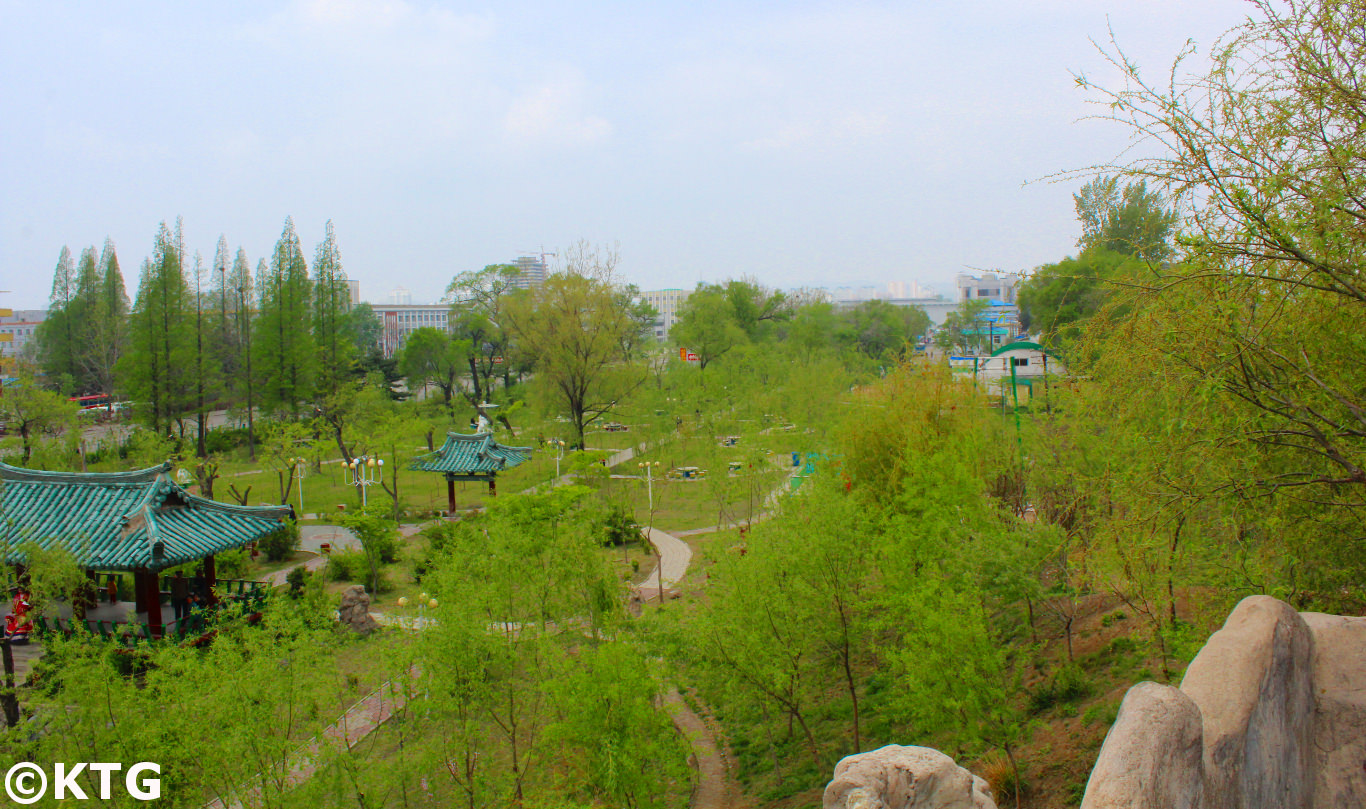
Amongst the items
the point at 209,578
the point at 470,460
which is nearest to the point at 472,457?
the point at 470,460

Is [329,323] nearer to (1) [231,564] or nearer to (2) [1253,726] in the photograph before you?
(1) [231,564]

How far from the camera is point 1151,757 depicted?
441 centimetres

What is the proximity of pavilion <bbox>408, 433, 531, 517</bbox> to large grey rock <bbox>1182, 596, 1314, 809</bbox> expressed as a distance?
2247 centimetres

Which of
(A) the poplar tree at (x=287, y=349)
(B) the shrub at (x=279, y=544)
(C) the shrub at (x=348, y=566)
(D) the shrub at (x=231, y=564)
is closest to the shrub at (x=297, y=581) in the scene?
(C) the shrub at (x=348, y=566)

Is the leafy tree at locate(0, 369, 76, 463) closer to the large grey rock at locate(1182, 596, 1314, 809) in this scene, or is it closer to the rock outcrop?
the rock outcrop

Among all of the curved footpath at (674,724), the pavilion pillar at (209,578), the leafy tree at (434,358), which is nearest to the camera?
the curved footpath at (674,724)

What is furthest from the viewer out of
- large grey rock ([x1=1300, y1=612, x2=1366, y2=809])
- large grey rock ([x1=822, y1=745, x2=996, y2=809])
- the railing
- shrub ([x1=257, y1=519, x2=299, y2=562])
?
shrub ([x1=257, y1=519, x2=299, y2=562])

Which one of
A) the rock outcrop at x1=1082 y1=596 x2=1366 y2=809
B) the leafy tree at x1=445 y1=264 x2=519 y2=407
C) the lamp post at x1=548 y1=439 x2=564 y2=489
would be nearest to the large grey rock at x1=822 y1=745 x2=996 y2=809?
the rock outcrop at x1=1082 y1=596 x2=1366 y2=809

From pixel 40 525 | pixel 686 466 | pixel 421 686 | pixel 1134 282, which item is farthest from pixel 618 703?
pixel 686 466

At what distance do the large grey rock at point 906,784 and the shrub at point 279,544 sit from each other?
20.3m

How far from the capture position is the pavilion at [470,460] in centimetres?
2664

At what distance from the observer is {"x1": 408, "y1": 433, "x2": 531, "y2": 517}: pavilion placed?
87.4 feet

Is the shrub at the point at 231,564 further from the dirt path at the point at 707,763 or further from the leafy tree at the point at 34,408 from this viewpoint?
the leafy tree at the point at 34,408

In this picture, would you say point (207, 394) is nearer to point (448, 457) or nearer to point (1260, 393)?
point (448, 457)
